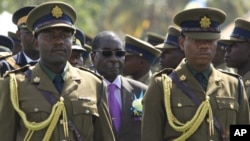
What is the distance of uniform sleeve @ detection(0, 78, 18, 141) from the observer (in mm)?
9078

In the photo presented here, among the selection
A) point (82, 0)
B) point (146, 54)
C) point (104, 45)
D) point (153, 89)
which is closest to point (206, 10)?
point (153, 89)

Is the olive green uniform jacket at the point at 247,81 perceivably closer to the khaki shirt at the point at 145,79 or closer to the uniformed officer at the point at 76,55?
the uniformed officer at the point at 76,55

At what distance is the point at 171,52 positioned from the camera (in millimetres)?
13539

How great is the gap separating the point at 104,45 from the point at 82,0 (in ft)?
102

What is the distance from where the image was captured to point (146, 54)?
13.9 metres

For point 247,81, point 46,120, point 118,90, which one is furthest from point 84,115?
point 247,81

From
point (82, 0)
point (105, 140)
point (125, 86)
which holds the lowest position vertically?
point (105, 140)

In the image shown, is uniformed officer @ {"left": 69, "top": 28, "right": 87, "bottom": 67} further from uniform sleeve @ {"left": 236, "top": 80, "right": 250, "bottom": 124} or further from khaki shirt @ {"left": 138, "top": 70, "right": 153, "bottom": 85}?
uniform sleeve @ {"left": 236, "top": 80, "right": 250, "bottom": 124}

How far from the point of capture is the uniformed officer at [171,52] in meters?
13.4

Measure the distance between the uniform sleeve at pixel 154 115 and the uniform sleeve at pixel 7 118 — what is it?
1254 millimetres

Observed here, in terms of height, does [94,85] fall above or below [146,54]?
below

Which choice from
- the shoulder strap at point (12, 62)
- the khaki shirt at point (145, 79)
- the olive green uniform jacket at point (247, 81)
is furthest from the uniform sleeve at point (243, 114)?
the khaki shirt at point (145, 79)

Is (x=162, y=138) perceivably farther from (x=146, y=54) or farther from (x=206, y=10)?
(x=146, y=54)

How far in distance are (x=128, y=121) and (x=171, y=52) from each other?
2366 mm
